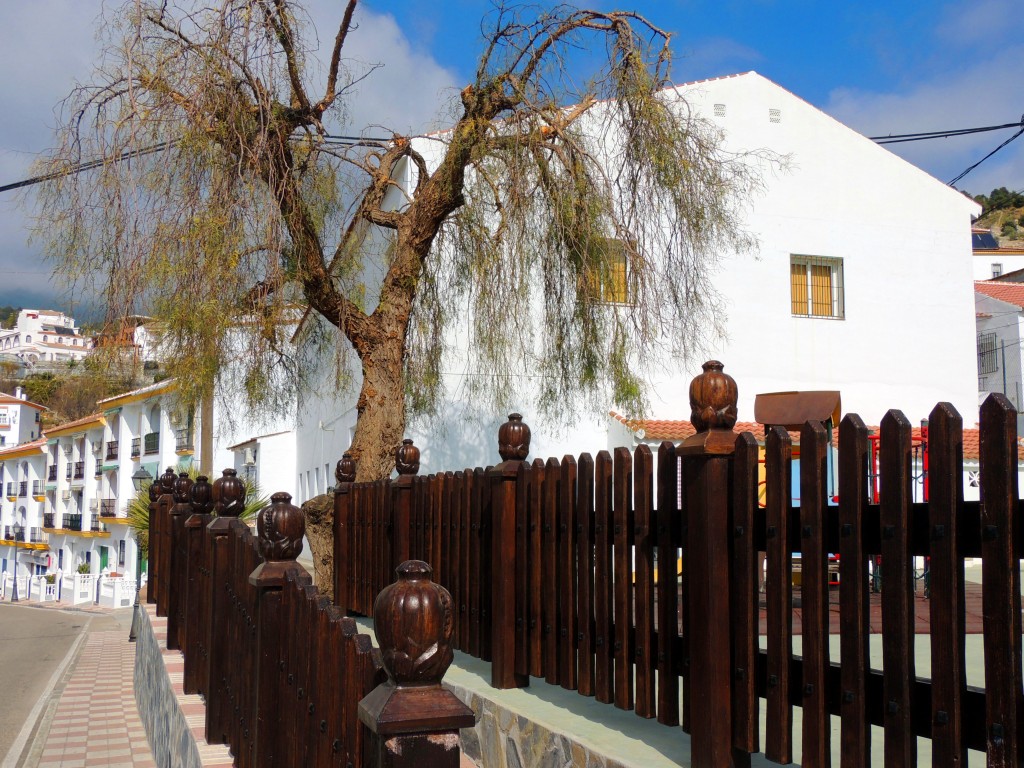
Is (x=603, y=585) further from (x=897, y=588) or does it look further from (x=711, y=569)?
(x=897, y=588)

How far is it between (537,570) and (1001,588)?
2578 mm

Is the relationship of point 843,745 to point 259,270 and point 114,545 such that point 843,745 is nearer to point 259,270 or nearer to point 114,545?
point 259,270

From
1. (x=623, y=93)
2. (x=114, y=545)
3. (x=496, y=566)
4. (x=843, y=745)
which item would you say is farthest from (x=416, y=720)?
(x=114, y=545)

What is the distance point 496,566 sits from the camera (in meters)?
4.88

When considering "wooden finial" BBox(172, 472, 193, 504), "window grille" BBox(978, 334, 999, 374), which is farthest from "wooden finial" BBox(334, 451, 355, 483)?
"window grille" BBox(978, 334, 999, 374)

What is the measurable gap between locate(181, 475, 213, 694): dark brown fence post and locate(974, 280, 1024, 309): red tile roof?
100 feet

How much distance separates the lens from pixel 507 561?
15.8ft

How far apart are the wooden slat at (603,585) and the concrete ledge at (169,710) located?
1.55 meters

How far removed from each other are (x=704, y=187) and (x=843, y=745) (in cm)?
539


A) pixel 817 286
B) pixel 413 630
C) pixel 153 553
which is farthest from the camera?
pixel 817 286

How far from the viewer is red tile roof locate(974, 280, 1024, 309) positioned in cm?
3186

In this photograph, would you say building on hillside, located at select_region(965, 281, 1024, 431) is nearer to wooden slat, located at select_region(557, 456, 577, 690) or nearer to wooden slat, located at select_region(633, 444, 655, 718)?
wooden slat, located at select_region(557, 456, 577, 690)

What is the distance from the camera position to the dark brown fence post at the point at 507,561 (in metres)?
4.80

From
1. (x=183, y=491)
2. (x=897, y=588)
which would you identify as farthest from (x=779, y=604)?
(x=183, y=491)
